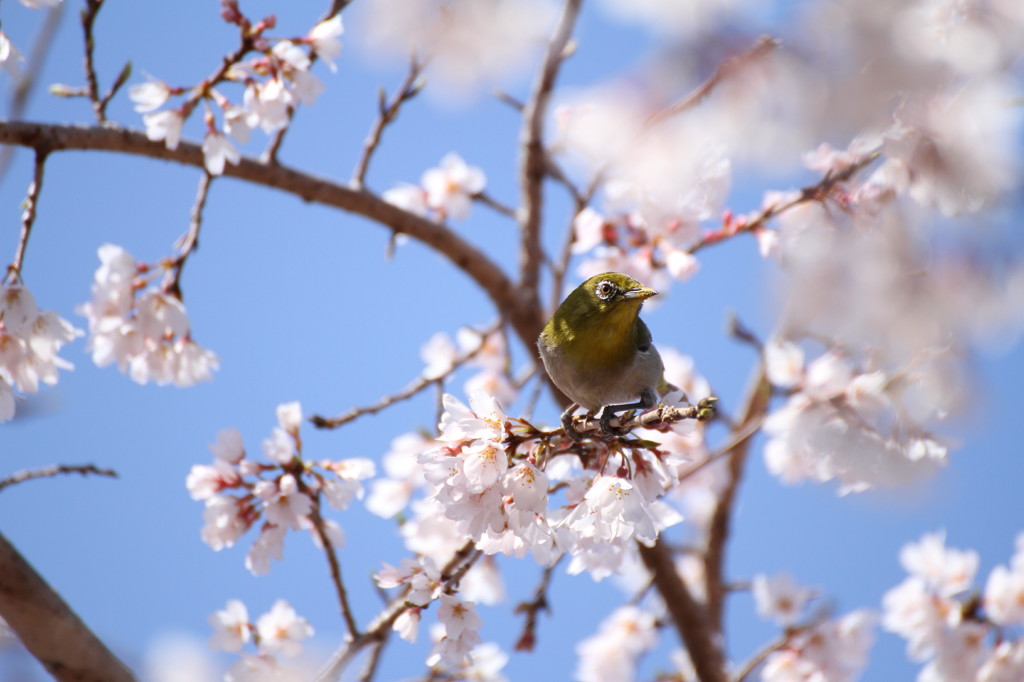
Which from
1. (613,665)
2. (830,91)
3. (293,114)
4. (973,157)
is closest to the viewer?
(830,91)

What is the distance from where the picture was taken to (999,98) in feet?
6.02

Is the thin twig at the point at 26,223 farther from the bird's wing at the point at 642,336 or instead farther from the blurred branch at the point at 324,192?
the bird's wing at the point at 642,336

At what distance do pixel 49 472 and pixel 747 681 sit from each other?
11.5 feet

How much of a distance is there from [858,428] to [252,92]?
8.96 ft

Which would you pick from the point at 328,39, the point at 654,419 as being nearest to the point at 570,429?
the point at 654,419

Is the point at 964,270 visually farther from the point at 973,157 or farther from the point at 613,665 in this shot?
the point at 613,665

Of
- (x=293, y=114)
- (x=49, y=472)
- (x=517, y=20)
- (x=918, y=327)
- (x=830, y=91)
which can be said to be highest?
(x=293, y=114)

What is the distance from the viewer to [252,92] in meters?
3.64

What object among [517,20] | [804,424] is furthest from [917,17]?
[804,424]

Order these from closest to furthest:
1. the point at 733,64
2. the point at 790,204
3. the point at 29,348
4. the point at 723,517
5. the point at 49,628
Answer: the point at 733,64
the point at 49,628
the point at 29,348
the point at 790,204
the point at 723,517

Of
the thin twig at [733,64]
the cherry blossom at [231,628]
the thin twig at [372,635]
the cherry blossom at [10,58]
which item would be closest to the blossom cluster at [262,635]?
the cherry blossom at [231,628]

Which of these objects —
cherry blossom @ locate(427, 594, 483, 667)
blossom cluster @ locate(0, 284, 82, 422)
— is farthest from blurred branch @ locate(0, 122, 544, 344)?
cherry blossom @ locate(427, 594, 483, 667)

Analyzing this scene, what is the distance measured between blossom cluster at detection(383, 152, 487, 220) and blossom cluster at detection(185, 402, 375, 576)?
85.5 inches

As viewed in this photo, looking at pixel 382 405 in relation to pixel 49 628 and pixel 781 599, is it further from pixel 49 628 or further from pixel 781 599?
pixel 781 599
